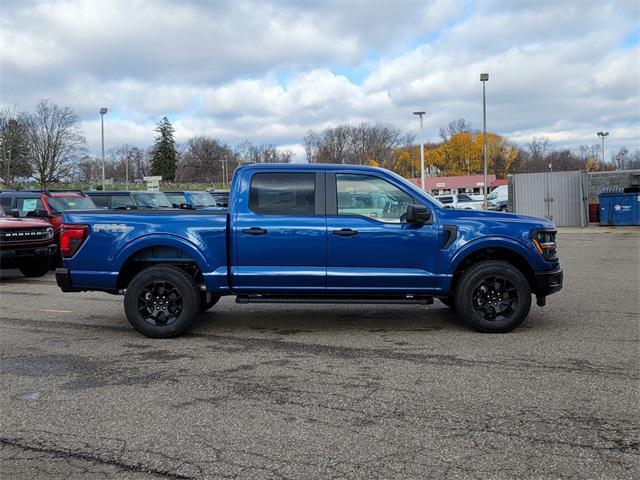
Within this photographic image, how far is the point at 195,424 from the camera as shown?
13.6 ft

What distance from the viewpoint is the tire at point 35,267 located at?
41.2 feet

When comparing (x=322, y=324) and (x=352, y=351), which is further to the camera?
(x=322, y=324)

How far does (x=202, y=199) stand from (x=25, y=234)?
1153 centimetres

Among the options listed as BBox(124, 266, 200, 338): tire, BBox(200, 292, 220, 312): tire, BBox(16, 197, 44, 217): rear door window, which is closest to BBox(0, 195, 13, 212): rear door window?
BBox(16, 197, 44, 217): rear door window

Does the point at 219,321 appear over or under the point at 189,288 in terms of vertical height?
under

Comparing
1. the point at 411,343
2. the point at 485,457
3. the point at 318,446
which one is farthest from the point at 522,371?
the point at 318,446

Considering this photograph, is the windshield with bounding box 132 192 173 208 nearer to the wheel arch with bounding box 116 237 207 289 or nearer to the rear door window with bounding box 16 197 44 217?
the rear door window with bounding box 16 197 44 217

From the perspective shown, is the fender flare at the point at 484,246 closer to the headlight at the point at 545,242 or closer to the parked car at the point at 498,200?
the headlight at the point at 545,242

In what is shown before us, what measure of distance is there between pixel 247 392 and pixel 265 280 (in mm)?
1962

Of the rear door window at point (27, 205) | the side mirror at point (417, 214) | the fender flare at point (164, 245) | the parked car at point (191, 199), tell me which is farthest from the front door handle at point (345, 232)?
the parked car at point (191, 199)

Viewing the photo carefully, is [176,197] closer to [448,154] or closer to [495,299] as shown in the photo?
[495,299]

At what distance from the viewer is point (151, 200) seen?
19516mm

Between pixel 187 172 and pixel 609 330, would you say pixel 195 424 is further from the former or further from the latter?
pixel 187 172

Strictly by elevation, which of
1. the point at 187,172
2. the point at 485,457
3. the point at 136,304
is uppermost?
the point at 187,172
